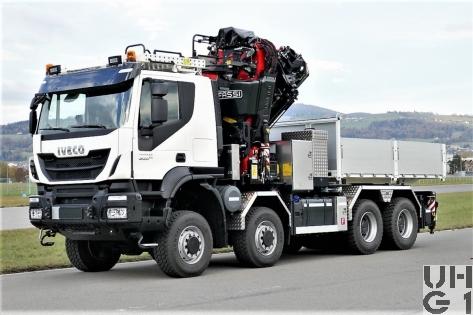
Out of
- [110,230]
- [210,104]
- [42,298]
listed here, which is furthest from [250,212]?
[42,298]

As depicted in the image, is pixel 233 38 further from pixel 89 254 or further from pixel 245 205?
pixel 89 254

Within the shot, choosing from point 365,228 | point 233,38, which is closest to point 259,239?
point 365,228

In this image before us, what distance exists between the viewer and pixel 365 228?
16719mm

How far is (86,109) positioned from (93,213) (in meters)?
1.76

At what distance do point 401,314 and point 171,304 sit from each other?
111 inches

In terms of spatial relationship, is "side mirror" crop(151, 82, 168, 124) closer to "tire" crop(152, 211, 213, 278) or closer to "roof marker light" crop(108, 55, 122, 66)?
"roof marker light" crop(108, 55, 122, 66)

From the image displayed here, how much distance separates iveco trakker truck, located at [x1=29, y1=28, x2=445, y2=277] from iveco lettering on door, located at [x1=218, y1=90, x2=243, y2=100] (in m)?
0.02

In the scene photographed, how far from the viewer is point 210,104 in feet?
43.0

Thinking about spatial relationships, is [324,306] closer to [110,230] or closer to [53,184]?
[110,230]

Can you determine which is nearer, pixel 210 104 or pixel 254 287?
pixel 254 287

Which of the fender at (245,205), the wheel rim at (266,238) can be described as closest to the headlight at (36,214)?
the fender at (245,205)

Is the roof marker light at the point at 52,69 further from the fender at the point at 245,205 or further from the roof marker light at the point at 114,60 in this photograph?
the fender at the point at 245,205

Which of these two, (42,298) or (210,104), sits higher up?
(210,104)

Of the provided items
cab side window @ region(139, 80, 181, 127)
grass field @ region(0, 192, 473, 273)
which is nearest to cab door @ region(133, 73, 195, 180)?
cab side window @ region(139, 80, 181, 127)
